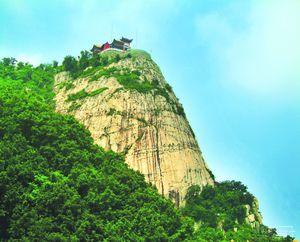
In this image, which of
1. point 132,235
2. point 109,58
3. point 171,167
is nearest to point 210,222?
point 171,167

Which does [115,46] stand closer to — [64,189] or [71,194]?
[71,194]

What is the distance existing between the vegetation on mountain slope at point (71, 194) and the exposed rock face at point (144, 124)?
372cm

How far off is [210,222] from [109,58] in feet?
86.5

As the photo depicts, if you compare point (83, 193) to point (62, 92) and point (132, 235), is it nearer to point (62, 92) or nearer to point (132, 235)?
point (132, 235)

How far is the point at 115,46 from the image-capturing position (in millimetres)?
65438

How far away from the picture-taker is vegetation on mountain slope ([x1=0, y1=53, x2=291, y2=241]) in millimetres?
24984

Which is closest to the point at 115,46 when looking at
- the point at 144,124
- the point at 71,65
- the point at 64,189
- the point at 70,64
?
the point at 70,64

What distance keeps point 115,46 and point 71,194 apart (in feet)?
135

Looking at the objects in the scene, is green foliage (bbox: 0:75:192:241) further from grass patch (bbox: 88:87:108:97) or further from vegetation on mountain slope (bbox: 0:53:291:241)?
grass patch (bbox: 88:87:108:97)

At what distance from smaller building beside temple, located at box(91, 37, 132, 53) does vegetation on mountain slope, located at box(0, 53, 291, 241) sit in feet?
99.5

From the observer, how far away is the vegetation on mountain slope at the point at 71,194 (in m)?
25.0

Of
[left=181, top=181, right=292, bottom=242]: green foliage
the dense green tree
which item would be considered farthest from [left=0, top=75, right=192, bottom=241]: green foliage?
the dense green tree

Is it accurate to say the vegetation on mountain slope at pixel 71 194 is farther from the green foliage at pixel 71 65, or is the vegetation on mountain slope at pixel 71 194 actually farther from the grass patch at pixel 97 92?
the green foliage at pixel 71 65

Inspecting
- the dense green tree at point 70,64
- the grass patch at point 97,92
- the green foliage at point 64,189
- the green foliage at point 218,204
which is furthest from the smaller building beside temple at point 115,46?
the green foliage at point 64,189
